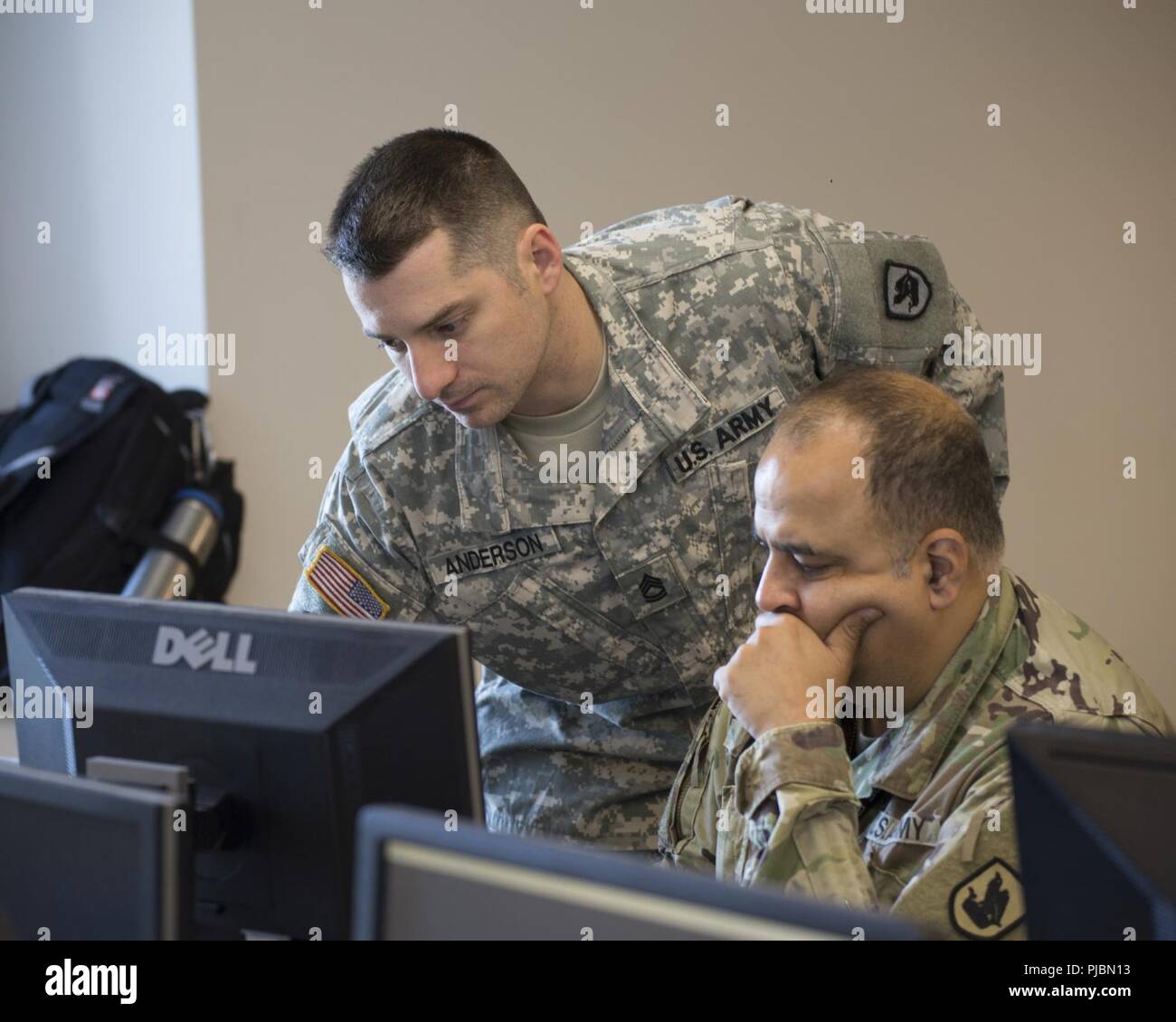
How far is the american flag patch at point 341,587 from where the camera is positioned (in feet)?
6.56

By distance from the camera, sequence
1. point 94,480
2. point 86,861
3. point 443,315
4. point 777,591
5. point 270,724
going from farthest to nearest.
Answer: point 94,480
point 443,315
point 777,591
point 270,724
point 86,861

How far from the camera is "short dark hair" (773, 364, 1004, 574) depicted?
60.5 inches

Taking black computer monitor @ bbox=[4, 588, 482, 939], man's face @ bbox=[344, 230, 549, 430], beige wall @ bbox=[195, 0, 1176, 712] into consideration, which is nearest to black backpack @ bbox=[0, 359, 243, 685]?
beige wall @ bbox=[195, 0, 1176, 712]

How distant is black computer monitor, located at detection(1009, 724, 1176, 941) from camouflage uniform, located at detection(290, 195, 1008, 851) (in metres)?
1.16

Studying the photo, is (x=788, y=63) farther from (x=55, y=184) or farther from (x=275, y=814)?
(x=275, y=814)

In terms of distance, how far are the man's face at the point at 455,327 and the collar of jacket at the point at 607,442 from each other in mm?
156

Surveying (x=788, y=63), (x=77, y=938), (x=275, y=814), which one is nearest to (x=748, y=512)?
(x=275, y=814)

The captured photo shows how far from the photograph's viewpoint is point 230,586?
367cm

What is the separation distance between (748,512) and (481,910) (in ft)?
4.42

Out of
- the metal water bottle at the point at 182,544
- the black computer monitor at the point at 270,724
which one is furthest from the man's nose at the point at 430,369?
the metal water bottle at the point at 182,544

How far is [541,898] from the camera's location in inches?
31.2

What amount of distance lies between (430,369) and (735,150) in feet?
6.48

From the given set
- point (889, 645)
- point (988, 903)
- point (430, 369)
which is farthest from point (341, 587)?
point (988, 903)

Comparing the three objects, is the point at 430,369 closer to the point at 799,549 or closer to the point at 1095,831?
the point at 799,549
